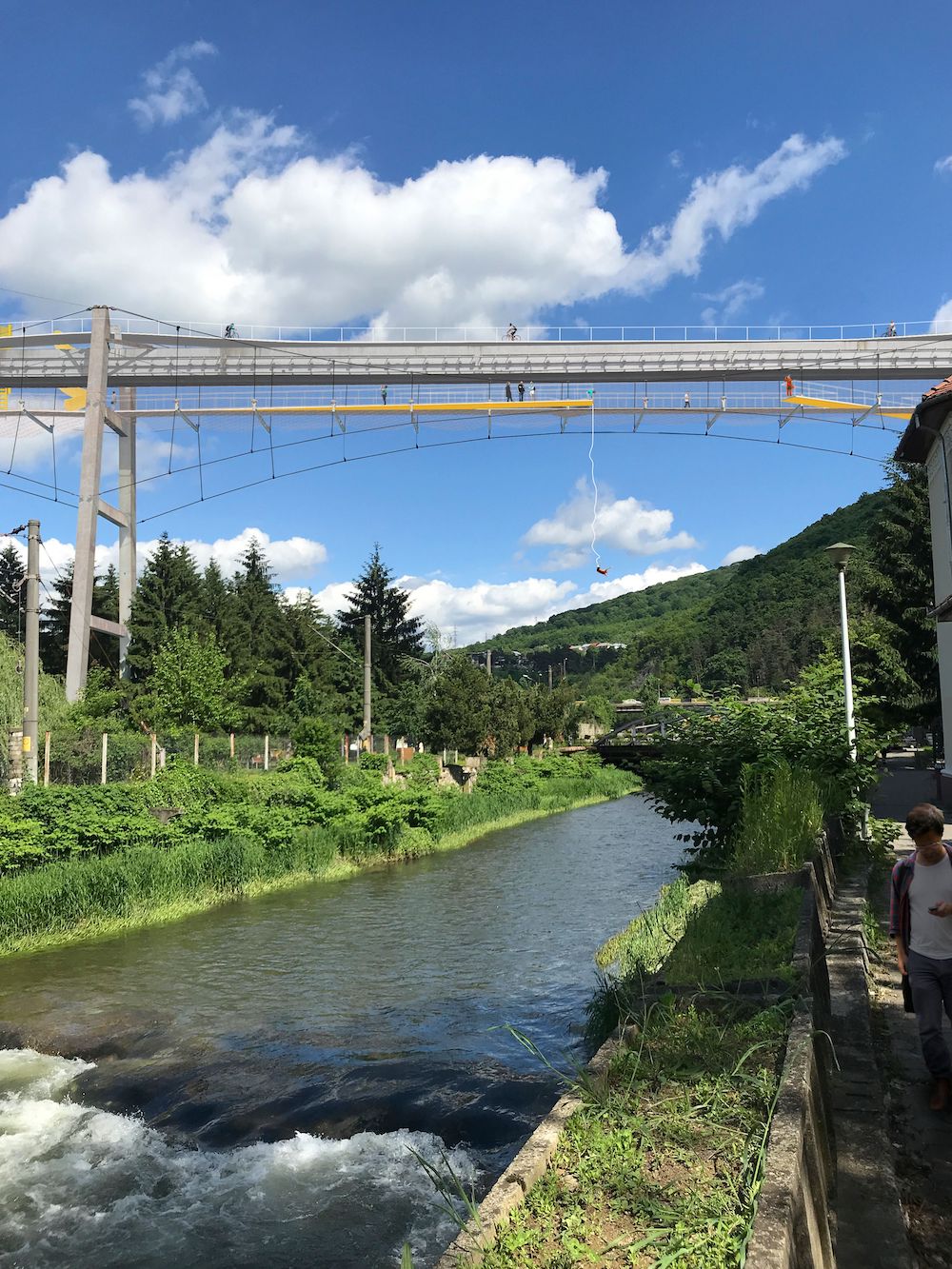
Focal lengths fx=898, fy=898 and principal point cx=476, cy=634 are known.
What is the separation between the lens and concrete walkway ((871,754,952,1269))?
376cm

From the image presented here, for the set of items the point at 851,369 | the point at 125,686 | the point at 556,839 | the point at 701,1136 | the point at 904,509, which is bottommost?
the point at 556,839

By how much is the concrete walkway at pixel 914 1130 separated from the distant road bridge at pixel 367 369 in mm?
20099

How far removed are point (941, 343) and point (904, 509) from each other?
7813mm

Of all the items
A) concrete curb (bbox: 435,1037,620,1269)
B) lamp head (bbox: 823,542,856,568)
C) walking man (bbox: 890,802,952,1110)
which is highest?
lamp head (bbox: 823,542,856,568)

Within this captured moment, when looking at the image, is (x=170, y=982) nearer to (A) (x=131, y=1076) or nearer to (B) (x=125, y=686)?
(A) (x=131, y=1076)

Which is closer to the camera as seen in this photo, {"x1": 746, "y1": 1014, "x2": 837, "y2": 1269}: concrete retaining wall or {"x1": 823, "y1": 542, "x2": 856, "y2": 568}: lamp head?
{"x1": 746, "y1": 1014, "x2": 837, "y2": 1269}: concrete retaining wall

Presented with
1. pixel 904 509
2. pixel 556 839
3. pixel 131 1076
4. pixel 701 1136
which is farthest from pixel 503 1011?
pixel 904 509

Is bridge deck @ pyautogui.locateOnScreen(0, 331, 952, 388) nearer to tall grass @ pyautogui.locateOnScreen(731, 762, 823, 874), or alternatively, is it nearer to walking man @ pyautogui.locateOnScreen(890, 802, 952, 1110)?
tall grass @ pyautogui.locateOnScreen(731, 762, 823, 874)

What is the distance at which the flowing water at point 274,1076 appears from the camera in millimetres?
5895

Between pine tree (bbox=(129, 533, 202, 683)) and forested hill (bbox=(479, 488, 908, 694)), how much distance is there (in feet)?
99.8

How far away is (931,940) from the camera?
4.98 m

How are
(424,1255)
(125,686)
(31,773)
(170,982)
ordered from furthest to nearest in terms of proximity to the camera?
(125,686), (31,773), (170,982), (424,1255)

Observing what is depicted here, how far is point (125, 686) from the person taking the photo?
33.6 meters

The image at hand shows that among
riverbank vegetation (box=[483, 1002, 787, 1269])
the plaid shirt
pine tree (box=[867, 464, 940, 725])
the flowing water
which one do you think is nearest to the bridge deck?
pine tree (box=[867, 464, 940, 725])
